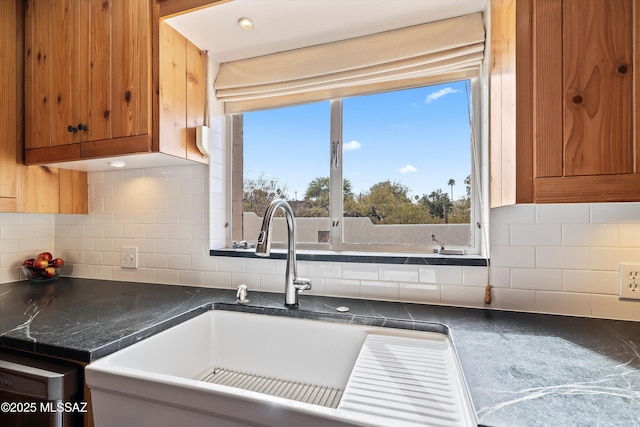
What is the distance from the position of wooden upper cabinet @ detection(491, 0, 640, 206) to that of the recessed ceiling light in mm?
973

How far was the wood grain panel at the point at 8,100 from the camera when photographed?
1358mm

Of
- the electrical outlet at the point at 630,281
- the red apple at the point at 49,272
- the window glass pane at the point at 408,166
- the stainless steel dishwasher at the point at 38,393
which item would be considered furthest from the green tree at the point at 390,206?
the red apple at the point at 49,272

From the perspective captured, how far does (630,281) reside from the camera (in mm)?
965

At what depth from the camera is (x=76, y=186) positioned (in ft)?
5.61

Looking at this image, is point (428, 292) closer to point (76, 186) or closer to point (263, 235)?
point (263, 235)

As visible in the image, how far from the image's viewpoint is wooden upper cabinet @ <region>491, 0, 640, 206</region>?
70 cm

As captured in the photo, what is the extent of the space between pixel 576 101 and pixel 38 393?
1.58m

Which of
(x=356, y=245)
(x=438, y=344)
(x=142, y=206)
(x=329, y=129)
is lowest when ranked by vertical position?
(x=438, y=344)

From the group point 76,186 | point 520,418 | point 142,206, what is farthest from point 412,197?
point 76,186

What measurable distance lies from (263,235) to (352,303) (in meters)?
0.47

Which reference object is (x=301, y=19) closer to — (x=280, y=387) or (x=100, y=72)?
(x=100, y=72)

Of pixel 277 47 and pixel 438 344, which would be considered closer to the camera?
pixel 438 344

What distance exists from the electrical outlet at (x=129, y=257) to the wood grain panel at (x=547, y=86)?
1.86 meters

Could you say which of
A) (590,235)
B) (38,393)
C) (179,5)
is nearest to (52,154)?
(179,5)
